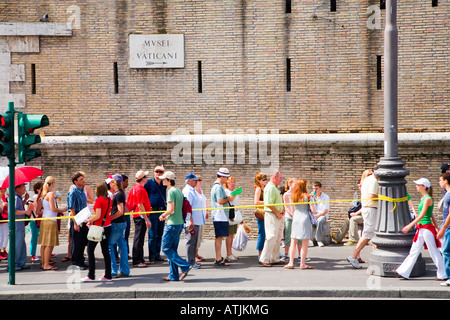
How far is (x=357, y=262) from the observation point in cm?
1002

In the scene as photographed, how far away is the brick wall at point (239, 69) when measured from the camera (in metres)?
13.2

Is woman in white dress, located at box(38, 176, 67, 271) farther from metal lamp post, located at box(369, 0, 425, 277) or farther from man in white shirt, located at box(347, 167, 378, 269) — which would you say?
metal lamp post, located at box(369, 0, 425, 277)

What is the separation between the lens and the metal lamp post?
9.34 m

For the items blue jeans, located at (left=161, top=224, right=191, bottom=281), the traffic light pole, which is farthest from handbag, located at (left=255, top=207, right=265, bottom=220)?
the traffic light pole

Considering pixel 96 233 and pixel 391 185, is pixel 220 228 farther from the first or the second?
pixel 391 185

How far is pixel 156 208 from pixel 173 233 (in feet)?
6.04

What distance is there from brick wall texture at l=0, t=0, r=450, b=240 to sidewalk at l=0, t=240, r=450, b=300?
3.74 m

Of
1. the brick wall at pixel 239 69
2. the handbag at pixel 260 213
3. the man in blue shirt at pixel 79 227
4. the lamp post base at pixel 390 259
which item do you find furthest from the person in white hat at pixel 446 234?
the man in blue shirt at pixel 79 227

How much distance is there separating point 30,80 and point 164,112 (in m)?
3.24

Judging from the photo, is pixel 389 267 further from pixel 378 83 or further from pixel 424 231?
pixel 378 83

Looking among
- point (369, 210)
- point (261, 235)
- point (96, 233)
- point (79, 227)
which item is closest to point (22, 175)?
point (79, 227)

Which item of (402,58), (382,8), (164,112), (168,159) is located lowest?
(168,159)

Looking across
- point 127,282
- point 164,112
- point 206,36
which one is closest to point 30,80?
point 164,112

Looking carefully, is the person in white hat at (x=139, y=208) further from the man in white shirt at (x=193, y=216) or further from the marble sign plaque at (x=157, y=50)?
the marble sign plaque at (x=157, y=50)
